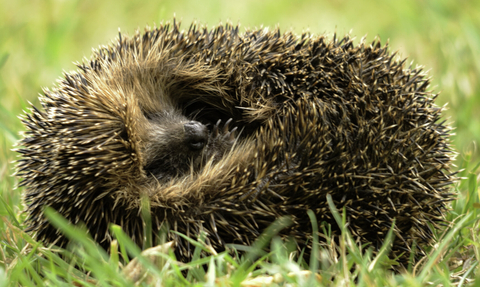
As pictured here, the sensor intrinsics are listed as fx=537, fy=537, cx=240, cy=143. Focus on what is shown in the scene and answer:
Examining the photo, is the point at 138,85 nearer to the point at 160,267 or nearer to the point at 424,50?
the point at 160,267

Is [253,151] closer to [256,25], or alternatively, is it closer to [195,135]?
[195,135]

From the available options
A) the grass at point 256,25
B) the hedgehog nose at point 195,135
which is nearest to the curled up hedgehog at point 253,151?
the hedgehog nose at point 195,135

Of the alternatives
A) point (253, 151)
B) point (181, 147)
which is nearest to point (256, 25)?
point (181, 147)

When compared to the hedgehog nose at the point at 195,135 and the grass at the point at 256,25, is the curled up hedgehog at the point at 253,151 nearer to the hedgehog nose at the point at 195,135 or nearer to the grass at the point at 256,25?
the hedgehog nose at the point at 195,135

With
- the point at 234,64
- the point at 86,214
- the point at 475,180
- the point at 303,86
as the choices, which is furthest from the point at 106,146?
the point at 475,180

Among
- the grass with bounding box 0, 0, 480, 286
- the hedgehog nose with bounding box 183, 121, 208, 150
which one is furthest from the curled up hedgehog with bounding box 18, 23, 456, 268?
the grass with bounding box 0, 0, 480, 286

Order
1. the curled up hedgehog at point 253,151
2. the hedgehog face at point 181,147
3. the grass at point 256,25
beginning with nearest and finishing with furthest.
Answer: the grass at point 256,25 → the curled up hedgehog at point 253,151 → the hedgehog face at point 181,147

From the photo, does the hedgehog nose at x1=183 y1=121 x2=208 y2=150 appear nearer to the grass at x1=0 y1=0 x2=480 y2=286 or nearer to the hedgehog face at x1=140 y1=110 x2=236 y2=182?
the hedgehog face at x1=140 y1=110 x2=236 y2=182
